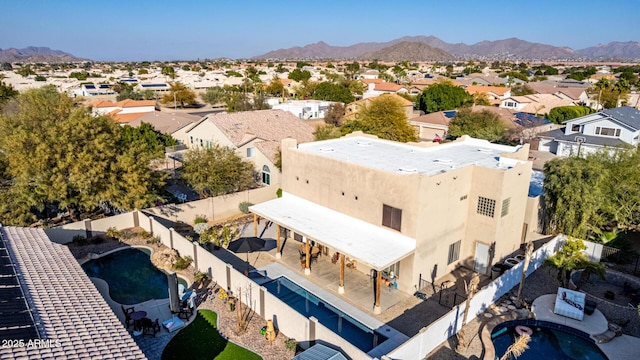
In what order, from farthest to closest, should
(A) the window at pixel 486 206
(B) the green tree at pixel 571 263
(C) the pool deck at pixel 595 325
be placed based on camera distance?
(A) the window at pixel 486 206 → (B) the green tree at pixel 571 263 → (C) the pool deck at pixel 595 325

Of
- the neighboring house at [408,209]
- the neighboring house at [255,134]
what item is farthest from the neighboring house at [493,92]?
the neighboring house at [408,209]

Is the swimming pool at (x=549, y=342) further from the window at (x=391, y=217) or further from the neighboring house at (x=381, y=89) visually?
the neighboring house at (x=381, y=89)

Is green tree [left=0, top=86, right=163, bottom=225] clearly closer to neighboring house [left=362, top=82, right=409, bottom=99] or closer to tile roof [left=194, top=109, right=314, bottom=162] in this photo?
tile roof [left=194, top=109, right=314, bottom=162]

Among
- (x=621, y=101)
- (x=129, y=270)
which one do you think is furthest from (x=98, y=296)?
(x=621, y=101)

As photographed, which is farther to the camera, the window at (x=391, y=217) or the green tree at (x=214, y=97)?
the green tree at (x=214, y=97)

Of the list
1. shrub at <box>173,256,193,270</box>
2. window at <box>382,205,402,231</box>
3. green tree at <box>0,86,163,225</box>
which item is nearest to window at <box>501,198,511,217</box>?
window at <box>382,205,402,231</box>

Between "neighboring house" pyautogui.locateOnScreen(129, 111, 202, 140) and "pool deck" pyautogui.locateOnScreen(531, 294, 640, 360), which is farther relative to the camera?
"neighboring house" pyautogui.locateOnScreen(129, 111, 202, 140)

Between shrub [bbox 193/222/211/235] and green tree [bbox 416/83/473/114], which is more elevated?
green tree [bbox 416/83/473/114]
